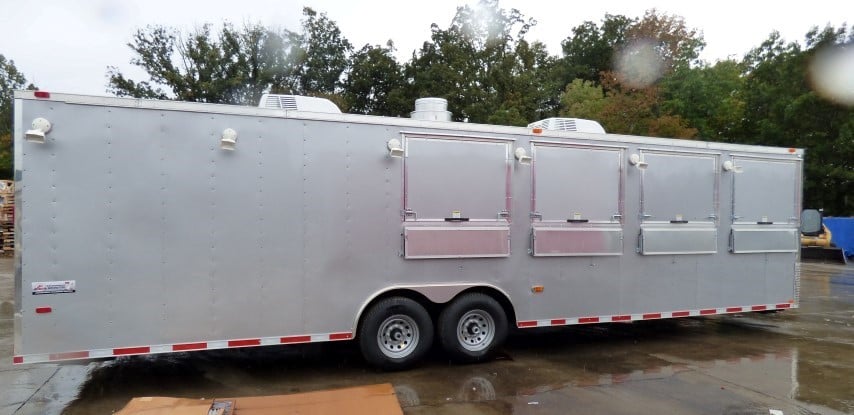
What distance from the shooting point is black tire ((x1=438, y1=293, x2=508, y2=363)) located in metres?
6.93

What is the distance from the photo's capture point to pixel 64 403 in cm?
577

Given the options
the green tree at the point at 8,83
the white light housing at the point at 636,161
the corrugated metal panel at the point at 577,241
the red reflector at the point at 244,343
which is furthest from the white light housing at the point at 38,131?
the green tree at the point at 8,83

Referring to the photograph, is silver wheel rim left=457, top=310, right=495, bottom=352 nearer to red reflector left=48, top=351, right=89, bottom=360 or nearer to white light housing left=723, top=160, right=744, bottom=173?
red reflector left=48, top=351, right=89, bottom=360

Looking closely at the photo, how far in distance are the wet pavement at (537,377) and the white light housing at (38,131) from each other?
2575 mm

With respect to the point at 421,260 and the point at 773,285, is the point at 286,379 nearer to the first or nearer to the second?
the point at 421,260

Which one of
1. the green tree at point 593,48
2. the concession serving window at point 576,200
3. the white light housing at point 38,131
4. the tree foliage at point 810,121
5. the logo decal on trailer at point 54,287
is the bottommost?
the logo decal on trailer at point 54,287

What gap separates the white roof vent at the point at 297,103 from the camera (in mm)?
6883

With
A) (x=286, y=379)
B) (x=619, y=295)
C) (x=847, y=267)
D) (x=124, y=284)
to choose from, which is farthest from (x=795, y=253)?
(x=847, y=267)

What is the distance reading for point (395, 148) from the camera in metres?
6.70

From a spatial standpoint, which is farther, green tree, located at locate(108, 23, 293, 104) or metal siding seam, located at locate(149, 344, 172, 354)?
green tree, located at locate(108, 23, 293, 104)

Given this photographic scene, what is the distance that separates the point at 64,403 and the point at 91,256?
1.52m

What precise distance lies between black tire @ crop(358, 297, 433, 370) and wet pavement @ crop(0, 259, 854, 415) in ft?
0.67

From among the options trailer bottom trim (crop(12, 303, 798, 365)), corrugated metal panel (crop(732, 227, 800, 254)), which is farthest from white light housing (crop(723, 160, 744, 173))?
trailer bottom trim (crop(12, 303, 798, 365))

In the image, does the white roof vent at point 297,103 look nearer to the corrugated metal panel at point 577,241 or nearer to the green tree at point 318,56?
the corrugated metal panel at point 577,241
